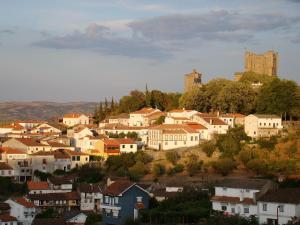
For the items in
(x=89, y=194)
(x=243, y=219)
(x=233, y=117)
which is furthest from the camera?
(x=233, y=117)

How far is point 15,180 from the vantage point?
52156mm

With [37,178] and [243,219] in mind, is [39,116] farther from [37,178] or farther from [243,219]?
[243,219]

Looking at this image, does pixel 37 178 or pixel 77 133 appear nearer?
pixel 37 178

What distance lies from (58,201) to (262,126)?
19.6m

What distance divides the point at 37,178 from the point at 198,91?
19832mm

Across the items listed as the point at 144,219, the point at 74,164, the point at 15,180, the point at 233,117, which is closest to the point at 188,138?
the point at 233,117

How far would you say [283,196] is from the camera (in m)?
28.6

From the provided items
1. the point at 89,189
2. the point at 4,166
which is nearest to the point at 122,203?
the point at 89,189

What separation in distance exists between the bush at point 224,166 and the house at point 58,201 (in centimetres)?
1029

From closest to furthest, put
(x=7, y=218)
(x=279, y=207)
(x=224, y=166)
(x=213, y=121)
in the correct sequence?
(x=279, y=207) → (x=7, y=218) → (x=224, y=166) → (x=213, y=121)

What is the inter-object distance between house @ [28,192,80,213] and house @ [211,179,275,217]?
1309cm

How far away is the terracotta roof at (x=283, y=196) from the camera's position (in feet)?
92.2

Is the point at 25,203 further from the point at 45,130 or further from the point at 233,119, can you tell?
the point at 45,130

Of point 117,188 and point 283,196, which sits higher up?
point 283,196
